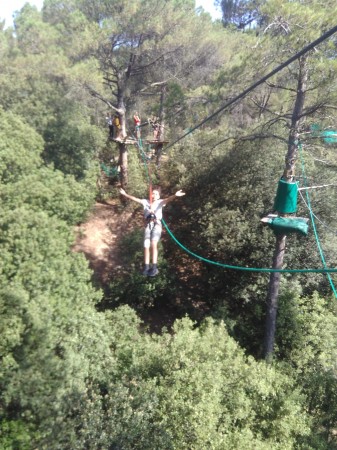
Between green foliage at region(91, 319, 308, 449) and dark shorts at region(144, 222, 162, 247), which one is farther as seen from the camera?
dark shorts at region(144, 222, 162, 247)

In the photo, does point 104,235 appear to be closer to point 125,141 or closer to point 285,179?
point 125,141

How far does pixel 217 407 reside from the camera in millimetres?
6426

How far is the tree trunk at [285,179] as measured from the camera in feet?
27.6

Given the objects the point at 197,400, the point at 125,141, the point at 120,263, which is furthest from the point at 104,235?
the point at 197,400

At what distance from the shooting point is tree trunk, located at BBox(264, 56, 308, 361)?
8398 mm

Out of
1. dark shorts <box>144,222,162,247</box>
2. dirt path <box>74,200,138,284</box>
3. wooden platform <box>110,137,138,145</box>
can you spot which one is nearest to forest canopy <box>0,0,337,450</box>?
dirt path <box>74,200,138,284</box>

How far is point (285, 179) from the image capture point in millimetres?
8695

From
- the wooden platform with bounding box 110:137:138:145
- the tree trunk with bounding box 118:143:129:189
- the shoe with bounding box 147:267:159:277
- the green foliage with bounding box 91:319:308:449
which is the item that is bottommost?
the green foliage with bounding box 91:319:308:449

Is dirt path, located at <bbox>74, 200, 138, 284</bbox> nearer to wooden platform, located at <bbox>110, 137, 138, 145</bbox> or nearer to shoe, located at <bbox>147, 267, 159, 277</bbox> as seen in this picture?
wooden platform, located at <bbox>110, 137, 138, 145</bbox>

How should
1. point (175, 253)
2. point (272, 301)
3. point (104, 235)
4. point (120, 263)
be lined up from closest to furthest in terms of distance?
point (272, 301)
point (120, 263)
point (175, 253)
point (104, 235)

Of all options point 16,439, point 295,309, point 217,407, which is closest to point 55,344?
point 16,439

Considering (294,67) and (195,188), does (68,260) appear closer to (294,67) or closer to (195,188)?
(195,188)

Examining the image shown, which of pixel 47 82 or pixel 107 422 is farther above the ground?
pixel 47 82

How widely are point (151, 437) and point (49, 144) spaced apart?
33.1 feet
